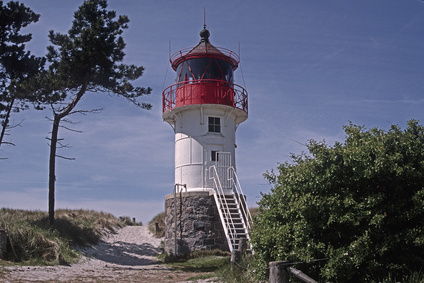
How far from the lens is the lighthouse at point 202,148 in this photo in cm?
1959

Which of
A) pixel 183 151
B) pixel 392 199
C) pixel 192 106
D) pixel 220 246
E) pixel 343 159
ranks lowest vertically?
pixel 220 246

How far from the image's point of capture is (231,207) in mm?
19812

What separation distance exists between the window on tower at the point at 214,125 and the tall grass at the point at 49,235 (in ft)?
26.6

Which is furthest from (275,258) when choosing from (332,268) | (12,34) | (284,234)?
(12,34)

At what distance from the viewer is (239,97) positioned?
845 inches

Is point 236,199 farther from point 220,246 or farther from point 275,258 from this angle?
point 275,258

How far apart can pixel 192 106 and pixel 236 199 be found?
15.3 ft

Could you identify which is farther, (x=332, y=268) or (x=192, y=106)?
(x=192, y=106)

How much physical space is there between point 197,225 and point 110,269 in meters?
4.38

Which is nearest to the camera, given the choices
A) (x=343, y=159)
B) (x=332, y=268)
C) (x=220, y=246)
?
(x=332, y=268)

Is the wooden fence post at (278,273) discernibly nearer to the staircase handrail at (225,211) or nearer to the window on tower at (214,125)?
the staircase handrail at (225,211)

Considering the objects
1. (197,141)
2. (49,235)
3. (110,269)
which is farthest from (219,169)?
(49,235)

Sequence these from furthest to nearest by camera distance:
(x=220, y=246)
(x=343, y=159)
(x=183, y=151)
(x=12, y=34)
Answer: (x=12, y=34)
(x=183, y=151)
(x=220, y=246)
(x=343, y=159)

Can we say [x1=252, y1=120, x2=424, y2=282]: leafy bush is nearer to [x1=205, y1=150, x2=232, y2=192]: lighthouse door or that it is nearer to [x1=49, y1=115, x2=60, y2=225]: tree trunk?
[x1=205, y1=150, x2=232, y2=192]: lighthouse door
